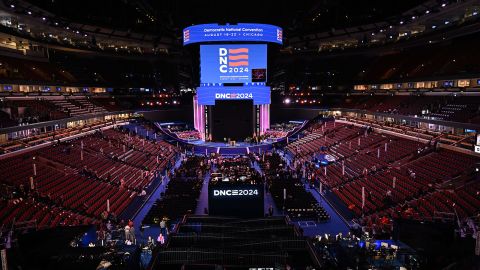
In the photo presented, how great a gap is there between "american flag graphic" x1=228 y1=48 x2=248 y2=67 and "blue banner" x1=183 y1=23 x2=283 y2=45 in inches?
57.4

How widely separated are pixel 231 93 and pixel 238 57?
4169 millimetres

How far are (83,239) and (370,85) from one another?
143 ft

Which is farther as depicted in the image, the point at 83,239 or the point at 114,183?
the point at 114,183

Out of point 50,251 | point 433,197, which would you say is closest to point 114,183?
point 50,251

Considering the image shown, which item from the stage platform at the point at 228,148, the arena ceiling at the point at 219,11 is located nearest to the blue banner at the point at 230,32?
the arena ceiling at the point at 219,11

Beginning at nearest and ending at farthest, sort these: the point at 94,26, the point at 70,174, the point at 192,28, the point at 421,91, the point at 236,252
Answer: the point at 236,252 → the point at 70,174 → the point at 421,91 → the point at 192,28 → the point at 94,26

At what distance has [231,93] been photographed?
40.8m

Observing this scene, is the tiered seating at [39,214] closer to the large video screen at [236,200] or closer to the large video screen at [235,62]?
the large video screen at [236,200]

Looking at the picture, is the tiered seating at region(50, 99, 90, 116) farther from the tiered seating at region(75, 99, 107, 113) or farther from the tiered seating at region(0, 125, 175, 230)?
the tiered seating at region(0, 125, 175, 230)

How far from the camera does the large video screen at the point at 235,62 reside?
40438 millimetres

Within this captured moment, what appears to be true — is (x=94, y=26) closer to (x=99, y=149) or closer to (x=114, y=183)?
(x=99, y=149)

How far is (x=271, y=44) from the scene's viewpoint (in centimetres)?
4200

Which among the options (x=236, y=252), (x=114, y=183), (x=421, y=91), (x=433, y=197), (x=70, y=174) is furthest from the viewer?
(x=421, y=91)

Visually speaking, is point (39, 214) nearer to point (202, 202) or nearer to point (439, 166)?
point (202, 202)
